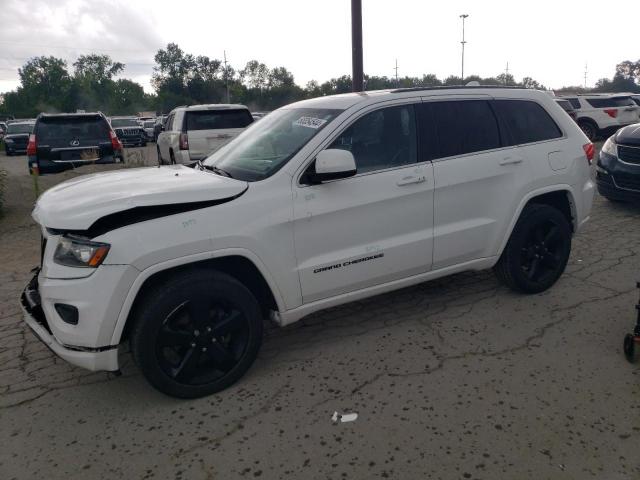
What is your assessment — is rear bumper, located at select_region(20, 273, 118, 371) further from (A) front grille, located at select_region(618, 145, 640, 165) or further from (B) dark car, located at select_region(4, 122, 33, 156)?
(B) dark car, located at select_region(4, 122, 33, 156)

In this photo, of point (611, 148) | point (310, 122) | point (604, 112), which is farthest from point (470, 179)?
point (604, 112)

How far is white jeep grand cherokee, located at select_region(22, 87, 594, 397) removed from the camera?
293cm

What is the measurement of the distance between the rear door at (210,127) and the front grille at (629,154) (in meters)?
6.31

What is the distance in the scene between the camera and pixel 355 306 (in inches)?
182

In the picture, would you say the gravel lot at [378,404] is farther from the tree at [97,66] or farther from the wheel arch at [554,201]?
the tree at [97,66]

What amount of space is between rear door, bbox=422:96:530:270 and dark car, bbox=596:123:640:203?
406 cm

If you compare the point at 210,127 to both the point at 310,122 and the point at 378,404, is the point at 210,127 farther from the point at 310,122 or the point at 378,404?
the point at 378,404

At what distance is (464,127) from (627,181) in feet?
15.1

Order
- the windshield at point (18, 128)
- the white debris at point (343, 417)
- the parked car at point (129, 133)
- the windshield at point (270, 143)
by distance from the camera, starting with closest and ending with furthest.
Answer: the white debris at point (343, 417) → the windshield at point (270, 143) → the windshield at point (18, 128) → the parked car at point (129, 133)

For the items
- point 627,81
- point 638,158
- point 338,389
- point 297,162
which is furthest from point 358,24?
point 627,81

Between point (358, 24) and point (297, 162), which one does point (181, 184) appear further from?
point (358, 24)

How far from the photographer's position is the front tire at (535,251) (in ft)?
14.5

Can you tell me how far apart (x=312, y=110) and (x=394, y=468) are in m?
2.49

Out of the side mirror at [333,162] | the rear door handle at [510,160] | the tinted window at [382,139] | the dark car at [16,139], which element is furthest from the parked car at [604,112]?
the dark car at [16,139]
